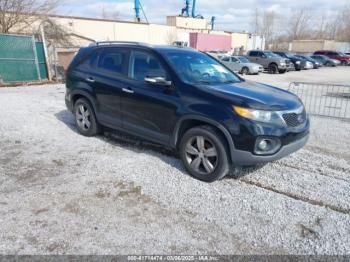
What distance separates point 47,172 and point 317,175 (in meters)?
3.90

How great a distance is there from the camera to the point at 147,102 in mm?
4469

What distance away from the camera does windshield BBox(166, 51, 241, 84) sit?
4.30 metres

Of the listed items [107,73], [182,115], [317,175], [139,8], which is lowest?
[317,175]

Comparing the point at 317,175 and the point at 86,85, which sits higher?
the point at 86,85

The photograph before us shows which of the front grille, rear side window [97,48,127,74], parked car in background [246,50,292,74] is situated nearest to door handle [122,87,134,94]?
rear side window [97,48,127,74]

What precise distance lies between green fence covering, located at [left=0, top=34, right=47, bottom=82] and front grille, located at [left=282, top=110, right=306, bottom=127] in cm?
1242

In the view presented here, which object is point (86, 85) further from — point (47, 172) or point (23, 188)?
point (23, 188)

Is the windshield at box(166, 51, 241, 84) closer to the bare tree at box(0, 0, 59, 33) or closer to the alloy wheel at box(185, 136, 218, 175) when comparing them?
the alloy wheel at box(185, 136, 218, 175)

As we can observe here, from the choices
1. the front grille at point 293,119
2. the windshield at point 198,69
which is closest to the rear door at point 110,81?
the windshield at point 198,69

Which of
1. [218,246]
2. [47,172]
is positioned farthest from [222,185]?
[47,172]

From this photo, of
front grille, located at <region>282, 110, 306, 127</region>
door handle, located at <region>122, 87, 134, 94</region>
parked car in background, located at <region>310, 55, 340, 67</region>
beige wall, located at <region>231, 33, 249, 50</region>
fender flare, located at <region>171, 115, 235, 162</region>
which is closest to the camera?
fender flare, located at <region>171, 115, 235, 162</region>

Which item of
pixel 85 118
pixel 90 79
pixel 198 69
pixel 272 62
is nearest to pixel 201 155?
pixel 198 69

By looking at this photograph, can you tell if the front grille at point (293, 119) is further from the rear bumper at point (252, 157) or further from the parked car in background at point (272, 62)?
the parked car in background at point (272, 62)

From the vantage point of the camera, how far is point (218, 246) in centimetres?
283
